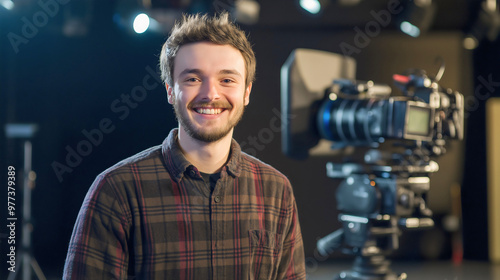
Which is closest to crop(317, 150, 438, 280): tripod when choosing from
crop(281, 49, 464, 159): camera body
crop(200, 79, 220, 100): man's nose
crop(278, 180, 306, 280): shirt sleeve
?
crop(281, 49, 464, 159): camera body

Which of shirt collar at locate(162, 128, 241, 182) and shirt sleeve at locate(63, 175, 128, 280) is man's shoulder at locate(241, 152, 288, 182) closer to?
shirt collar at locate(162, 128, 241, 182)

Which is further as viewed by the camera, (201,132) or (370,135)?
(370,135)

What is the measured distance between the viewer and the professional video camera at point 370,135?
225 cm

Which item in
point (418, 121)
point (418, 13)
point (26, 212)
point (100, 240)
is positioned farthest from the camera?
point (418, 13)

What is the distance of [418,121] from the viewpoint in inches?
89.4

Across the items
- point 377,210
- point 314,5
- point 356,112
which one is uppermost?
point 314,5

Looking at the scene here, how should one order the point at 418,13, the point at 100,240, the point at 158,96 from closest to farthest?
the point at 100,240 < the point at 158,96 < the point at 418,13

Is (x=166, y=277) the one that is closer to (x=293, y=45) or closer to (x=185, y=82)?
(x=185, y=82)

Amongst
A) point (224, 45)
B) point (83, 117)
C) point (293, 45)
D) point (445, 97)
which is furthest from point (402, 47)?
point (224, 45)

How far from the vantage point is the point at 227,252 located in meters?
1.10

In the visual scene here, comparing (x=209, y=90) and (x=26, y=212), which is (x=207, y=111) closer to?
(x=209, y=90)

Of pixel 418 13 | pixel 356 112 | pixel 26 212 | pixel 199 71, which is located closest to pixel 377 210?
pixel 356 112

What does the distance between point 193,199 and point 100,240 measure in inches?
8.1

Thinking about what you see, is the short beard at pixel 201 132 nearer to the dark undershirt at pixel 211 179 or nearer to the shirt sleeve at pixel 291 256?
the dark undershirt at pixel 211 179
